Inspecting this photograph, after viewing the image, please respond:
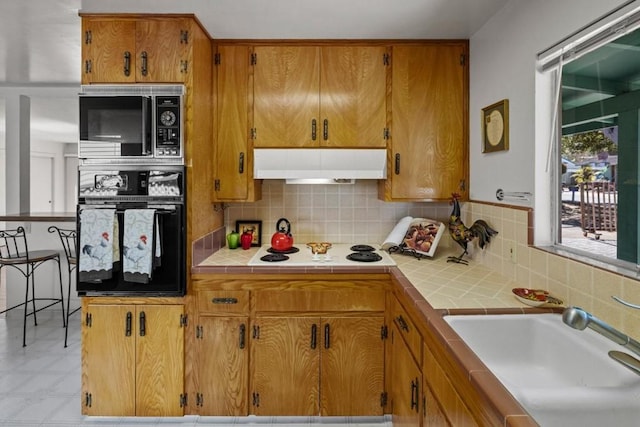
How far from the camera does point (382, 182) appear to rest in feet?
8.51

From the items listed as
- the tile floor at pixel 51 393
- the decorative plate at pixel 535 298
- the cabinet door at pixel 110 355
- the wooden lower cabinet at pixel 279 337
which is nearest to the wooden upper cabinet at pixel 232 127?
the wooden lower cabinet at pixel 279 337

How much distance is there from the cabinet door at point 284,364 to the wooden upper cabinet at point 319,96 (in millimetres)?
1192

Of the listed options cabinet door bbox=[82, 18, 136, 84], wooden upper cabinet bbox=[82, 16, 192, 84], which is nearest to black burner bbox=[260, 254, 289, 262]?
wooden upper cabinet bbox=[82, 16, 192, 84]

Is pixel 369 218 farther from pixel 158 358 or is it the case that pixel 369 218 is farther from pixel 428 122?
pixel 158 358

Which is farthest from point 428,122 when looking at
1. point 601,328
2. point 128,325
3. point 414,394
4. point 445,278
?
point 128,325

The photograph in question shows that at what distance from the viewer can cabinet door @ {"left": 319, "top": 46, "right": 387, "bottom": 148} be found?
247 cm

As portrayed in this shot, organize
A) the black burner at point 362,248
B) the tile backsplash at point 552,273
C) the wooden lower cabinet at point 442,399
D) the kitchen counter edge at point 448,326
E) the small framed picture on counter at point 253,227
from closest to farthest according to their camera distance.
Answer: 1. the kitchen counter edge at point 448,326
2. the wooden lower cabinet at point 442,399
3. the tile backsplash at point 552,273
4. the black burner at point 362,248
5. the small framed picture on counter at point 253,227

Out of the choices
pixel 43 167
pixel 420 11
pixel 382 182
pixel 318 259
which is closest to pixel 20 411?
pixel 318 259

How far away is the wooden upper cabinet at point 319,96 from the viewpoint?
2467mm

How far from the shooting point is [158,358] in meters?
2.12

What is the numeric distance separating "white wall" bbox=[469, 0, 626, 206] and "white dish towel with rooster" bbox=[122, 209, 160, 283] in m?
1.98

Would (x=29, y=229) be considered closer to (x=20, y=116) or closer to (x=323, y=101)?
(x=20, y=116)

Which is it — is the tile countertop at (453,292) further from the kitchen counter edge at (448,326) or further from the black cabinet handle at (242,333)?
the black cabinet handle at (242,333)

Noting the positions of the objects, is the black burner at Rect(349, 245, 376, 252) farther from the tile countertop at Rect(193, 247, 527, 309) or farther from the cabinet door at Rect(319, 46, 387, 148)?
the cabinet door at Rect(319, 46, 387, 148)
